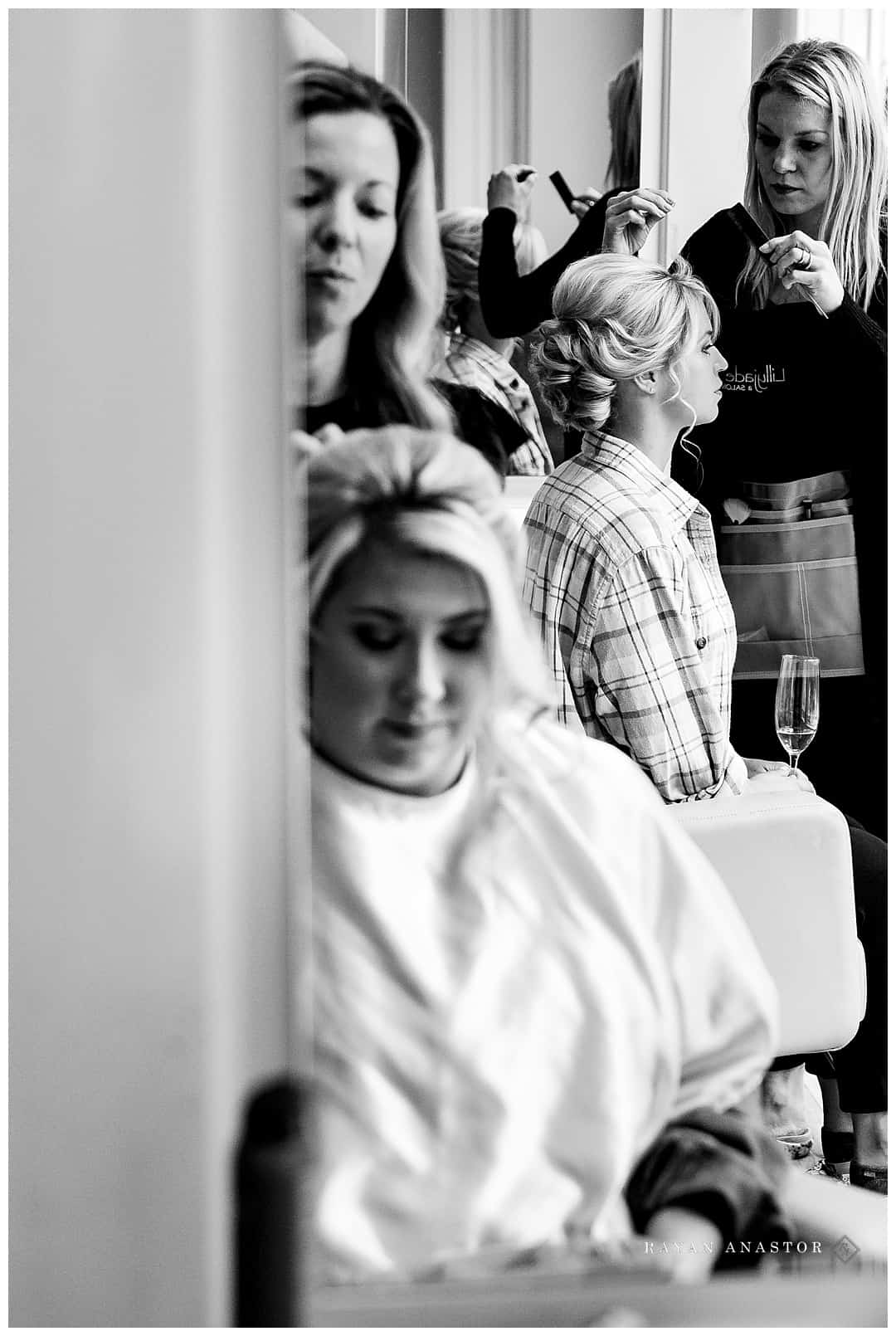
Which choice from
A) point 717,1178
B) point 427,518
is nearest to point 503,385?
point 427,518

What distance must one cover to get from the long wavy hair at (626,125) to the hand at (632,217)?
16mm

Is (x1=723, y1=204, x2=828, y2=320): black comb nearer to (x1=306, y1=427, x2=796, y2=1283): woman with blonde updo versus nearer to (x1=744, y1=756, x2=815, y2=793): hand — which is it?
(x1=306, y1=427, x2=796, y2=1283): woman with blonde updo

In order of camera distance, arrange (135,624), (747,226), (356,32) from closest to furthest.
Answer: (135,624) → (356,32) → (747,226)

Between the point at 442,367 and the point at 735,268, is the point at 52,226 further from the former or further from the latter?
the point at 735,268

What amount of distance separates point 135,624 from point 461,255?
669 mm

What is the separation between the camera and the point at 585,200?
1.33 meters

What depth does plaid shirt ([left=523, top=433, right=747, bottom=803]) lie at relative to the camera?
4.38 feet

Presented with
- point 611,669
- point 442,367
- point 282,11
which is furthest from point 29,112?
point 611,669

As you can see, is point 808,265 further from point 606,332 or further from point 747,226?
point 606,332

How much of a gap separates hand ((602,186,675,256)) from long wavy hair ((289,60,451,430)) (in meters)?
0.20

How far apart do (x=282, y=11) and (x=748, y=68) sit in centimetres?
56

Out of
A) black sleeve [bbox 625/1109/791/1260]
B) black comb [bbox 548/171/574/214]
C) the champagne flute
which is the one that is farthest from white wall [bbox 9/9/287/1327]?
the champagne flute

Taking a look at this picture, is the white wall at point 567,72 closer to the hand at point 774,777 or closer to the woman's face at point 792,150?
the woman's face at point 792,150

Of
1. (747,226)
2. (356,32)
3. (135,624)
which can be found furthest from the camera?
(747,226)
